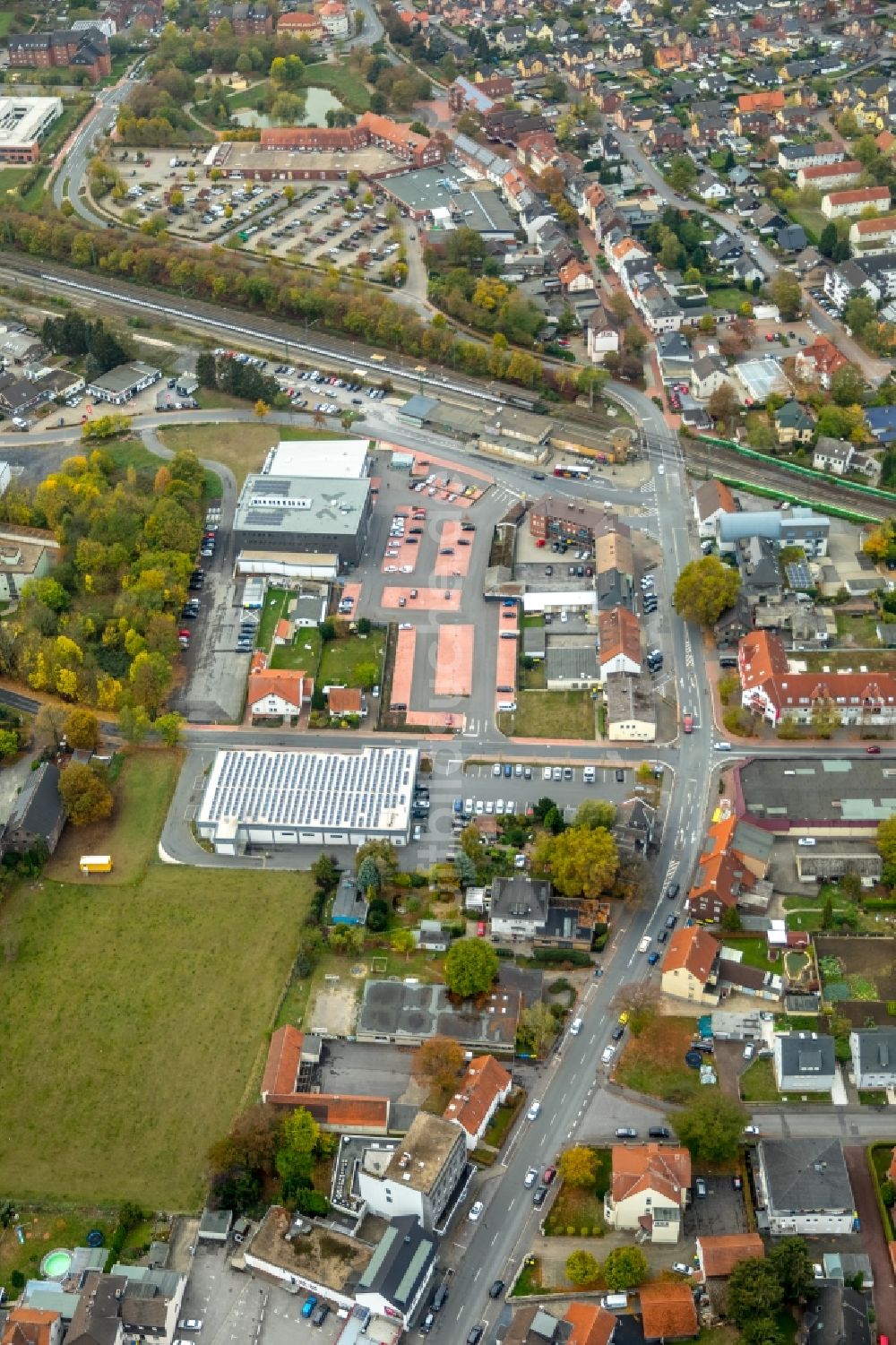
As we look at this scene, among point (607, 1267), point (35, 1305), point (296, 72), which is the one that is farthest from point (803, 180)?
point (35, 1305)

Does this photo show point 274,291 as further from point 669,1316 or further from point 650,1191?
point 669,1316

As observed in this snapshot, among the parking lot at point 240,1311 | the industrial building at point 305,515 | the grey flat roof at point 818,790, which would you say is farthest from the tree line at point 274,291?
the parking lot at point 240,1311

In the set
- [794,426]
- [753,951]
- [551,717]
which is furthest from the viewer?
[794,426]

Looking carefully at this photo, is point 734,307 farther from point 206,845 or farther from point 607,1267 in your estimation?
point 607,1267

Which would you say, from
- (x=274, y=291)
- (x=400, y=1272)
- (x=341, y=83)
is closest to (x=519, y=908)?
(x=400, y=1272)

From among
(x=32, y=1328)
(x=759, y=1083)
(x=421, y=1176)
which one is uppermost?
(x=421, y=1176)

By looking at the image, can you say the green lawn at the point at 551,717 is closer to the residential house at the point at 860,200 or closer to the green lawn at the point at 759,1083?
the green lawn at the point at 759,1083

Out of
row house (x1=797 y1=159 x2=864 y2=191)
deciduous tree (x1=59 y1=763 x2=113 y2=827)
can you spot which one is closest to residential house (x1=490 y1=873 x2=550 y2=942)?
deciduous tree (x1=59 y1=763 x2=113 y2=827)

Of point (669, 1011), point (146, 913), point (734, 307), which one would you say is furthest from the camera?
point (734, 307)
